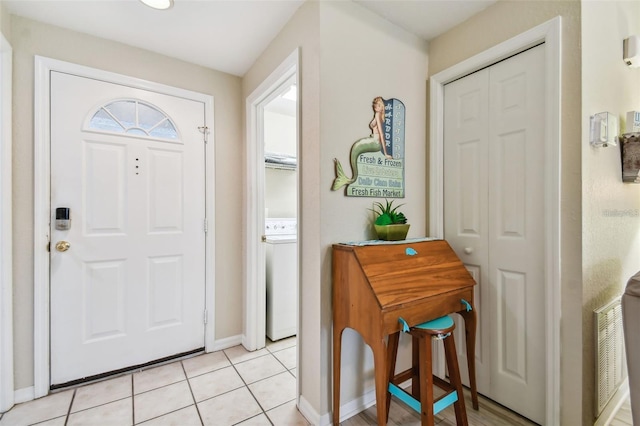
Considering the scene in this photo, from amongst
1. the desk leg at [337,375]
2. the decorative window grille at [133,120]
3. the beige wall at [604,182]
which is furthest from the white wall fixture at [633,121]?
the decorative window grille at [133,120]

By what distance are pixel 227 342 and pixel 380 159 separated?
80.4 inches

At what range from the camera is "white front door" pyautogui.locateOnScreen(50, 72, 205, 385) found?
6.36 ft

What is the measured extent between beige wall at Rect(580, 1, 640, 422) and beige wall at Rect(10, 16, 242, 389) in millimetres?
2373

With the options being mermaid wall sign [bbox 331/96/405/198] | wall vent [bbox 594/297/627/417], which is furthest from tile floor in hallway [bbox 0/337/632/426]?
mermaid wall sign [bbox 331/96/405/198]

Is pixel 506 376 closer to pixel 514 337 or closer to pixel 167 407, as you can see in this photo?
pixel 514 337

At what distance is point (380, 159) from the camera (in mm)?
1840

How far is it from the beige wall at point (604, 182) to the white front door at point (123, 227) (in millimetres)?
2516

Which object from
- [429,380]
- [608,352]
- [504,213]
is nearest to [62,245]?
[429,380]

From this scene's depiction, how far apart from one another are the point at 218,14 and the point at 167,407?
2.46 m

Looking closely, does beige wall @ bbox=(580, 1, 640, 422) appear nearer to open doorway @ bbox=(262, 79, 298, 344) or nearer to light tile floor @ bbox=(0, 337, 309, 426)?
light tile floor @ bbox=(0, 337, 309, 426)

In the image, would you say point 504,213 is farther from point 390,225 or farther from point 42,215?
point 42,215

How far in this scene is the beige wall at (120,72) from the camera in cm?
180

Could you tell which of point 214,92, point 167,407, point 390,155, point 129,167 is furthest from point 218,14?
point 167,407

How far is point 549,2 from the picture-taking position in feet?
4.83
